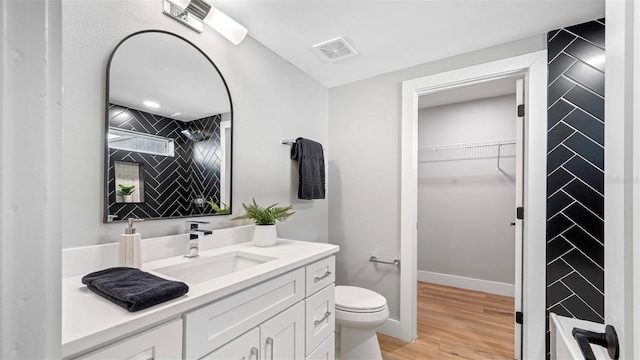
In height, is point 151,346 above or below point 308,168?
below

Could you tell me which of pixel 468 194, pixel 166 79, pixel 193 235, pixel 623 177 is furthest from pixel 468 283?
pixel 166 79

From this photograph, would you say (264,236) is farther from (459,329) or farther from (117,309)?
(459,329)

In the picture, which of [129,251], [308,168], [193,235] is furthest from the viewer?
[308,168]

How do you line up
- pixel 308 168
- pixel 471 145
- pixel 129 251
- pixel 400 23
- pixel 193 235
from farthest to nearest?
pixel 471 145
pixel 308 168
pixel 400 23
pixel 193 235
pixel 129 251

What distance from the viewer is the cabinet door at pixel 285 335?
110 cm

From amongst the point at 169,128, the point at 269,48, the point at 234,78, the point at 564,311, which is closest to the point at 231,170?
the point at 169,128

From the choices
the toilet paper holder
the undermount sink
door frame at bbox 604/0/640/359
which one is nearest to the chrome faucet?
the undermount sink

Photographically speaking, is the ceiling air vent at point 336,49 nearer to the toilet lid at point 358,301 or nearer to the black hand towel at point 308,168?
the black hand towel at point 308,168

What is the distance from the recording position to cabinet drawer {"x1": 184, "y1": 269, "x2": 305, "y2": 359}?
857 mm

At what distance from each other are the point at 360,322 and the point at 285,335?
0.73 m

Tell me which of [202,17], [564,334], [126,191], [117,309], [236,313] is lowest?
[564,334]

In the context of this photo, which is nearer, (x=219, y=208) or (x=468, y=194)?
(x=219, y=208)

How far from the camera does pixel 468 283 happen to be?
332 centimetres

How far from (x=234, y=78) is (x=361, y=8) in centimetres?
85
